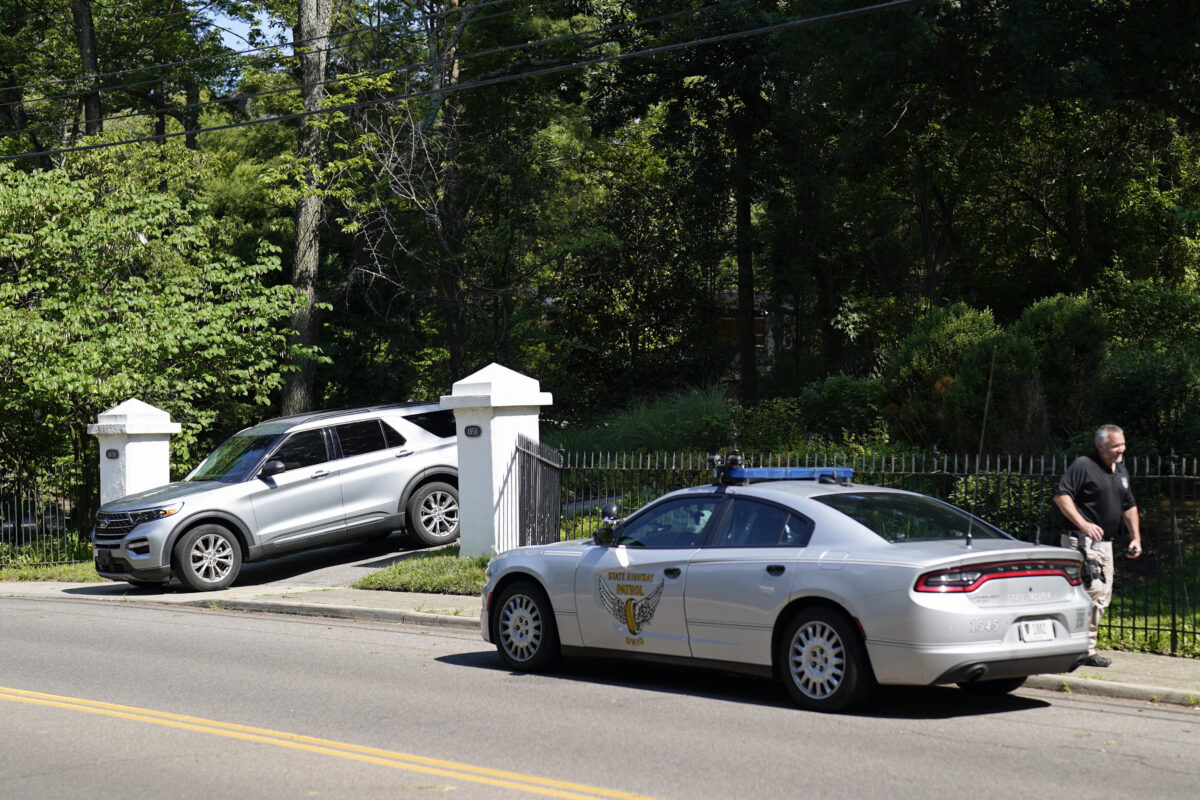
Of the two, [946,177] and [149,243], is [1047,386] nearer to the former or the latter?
[946,177]

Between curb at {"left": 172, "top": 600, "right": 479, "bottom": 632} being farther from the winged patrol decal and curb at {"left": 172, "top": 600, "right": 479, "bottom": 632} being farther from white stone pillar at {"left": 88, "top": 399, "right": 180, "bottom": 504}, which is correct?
white stone pillar at {"left": 88, "top": 399, "right": 180, "bottom": 504}

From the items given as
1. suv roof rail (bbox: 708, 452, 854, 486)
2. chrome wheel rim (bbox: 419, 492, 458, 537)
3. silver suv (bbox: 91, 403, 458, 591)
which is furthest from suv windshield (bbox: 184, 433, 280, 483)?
suv roof rail (bbox: 708, 452, 854, 486)

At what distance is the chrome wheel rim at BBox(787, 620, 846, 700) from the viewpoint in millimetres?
8008

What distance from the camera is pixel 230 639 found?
40.0 ft

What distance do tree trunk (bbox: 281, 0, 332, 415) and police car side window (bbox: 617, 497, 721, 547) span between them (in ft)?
55.5

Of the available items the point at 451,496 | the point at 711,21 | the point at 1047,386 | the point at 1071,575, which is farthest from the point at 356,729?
the point at 711,21

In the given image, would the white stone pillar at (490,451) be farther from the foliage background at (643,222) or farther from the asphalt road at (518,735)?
the foliage background at (643,222)

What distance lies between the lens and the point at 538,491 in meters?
15.1

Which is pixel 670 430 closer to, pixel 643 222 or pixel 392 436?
pixel 392 436

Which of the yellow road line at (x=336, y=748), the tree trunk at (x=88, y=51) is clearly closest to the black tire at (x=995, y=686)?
the yellow road line at (x=336, y=748)

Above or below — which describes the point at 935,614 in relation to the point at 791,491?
below

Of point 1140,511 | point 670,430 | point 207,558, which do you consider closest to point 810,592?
point 1140,511

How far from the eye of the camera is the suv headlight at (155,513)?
15945 mm

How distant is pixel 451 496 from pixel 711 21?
39.9ft
